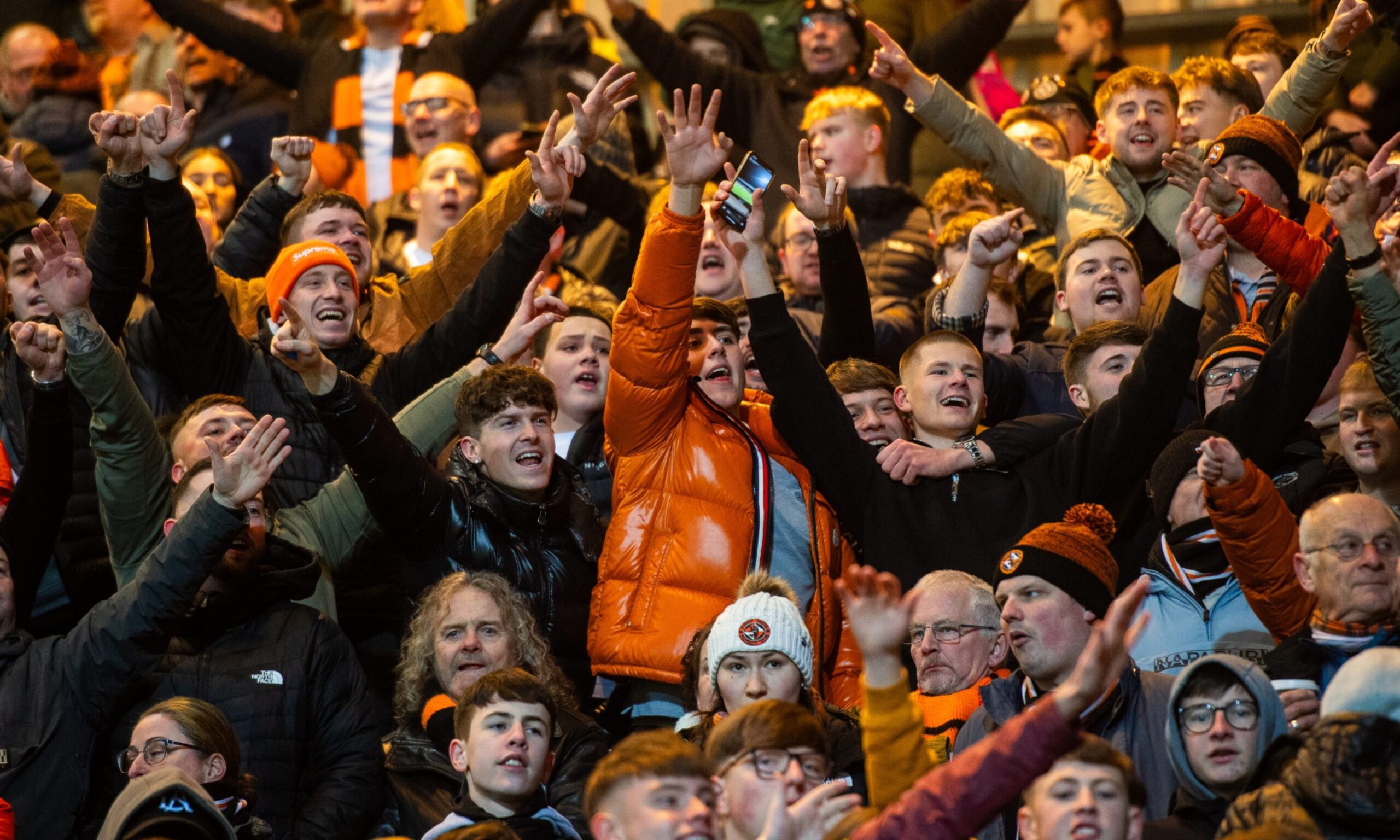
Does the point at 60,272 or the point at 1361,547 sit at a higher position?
the point at 60,272

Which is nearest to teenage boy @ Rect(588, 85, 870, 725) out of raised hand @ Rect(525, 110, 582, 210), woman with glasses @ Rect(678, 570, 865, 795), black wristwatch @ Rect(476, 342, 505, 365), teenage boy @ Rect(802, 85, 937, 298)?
woman with glasses @ Rect(678, 570, 865, 795)

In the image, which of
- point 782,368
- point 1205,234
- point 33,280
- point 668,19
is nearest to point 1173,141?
point 1205,234

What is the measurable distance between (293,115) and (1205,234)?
6.07 metres

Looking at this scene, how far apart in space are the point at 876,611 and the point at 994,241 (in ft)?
9.05

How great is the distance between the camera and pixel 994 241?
663 cm

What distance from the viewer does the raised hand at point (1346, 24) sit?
24.5 ft

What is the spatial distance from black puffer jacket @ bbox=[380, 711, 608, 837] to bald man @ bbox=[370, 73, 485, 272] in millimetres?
3980

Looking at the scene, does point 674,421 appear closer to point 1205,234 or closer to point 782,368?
point 782,368

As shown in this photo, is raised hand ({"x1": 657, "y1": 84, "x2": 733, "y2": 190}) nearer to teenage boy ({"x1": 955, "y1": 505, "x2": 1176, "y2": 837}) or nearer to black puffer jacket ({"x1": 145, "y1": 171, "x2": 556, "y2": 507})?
black puffer jacket ({"x1": 145, "y1": 171, "x2": 556, "y2": 507})

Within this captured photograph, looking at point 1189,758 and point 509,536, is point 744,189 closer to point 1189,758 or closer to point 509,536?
point 509,536

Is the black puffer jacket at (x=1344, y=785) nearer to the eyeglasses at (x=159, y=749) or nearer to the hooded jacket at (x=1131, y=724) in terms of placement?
the hooded jacket at (x=1131, y=724)

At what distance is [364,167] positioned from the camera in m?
10.3

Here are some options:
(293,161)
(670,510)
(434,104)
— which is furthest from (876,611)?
(434,104)

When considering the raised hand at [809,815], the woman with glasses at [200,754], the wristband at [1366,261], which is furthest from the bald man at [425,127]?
the raised hand at [809,815]
